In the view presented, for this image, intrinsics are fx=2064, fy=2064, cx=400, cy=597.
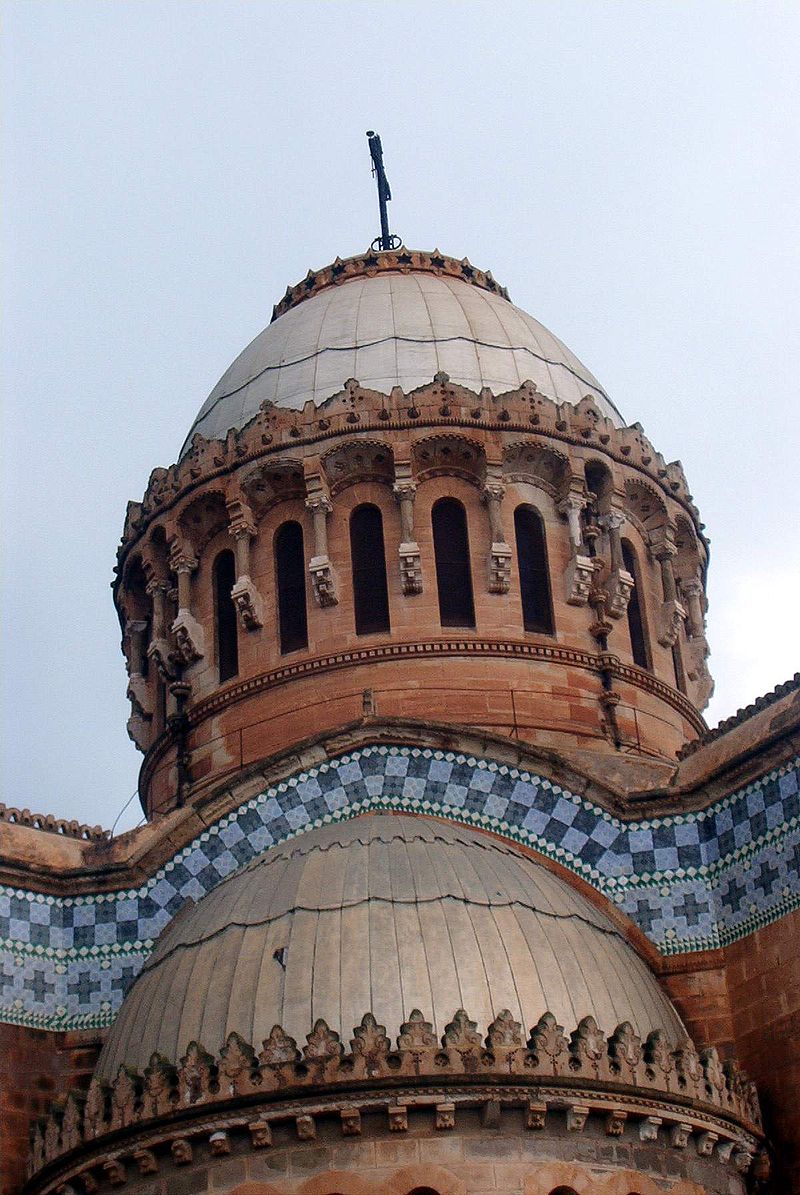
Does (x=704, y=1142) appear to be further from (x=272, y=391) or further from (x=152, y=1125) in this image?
(x=272, y=391)

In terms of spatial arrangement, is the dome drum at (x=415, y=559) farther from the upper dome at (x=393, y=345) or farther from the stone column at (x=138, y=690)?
the upper dome at (x=393, y=345)

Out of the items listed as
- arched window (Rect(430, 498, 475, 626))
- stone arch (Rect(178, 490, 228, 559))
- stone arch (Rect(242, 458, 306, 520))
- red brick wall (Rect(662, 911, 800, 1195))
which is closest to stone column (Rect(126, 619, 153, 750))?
stone arch (Rect(178, 490, 228, 559))

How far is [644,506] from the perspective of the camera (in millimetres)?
25250

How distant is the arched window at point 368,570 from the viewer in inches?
925

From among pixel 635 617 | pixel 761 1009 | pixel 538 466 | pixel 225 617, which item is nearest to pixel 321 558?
pixel 225 617

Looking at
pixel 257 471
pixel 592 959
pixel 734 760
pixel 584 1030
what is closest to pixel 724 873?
pixel 734 760

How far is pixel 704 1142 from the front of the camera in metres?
16.0

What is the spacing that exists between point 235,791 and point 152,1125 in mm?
6220

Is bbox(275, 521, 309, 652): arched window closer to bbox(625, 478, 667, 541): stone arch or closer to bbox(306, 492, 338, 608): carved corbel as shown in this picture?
bbox(306, 492, 338, 608): carved corbel

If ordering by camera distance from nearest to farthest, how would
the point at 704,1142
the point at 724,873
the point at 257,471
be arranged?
the point at 704,1142, the point at 724,873, the point at 257,471

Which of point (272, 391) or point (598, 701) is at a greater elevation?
point (272, 391)

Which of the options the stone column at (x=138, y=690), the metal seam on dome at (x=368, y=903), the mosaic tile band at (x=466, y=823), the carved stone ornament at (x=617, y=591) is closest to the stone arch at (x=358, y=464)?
the carved stone ornament at (x=617, y=591)

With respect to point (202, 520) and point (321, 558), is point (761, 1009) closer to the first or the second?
point (321, 558)

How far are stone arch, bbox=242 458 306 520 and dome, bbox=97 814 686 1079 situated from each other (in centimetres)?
687
